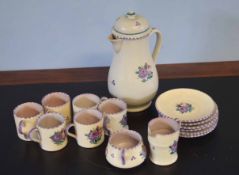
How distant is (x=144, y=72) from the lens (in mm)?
976

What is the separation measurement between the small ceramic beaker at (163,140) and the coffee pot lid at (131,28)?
18cm

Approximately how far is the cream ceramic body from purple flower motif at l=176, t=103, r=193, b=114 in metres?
0.06

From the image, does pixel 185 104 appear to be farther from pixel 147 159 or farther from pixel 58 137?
pixel 58 137

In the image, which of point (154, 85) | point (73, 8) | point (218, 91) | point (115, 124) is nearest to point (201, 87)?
point (218, 91)

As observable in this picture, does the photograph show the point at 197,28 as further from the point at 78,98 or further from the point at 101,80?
the point at 78,98

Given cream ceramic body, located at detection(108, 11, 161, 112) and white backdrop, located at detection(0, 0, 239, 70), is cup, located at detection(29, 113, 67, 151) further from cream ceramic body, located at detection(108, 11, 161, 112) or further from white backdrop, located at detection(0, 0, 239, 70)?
white backdrop, located at detection(0, 0, 239, 70)

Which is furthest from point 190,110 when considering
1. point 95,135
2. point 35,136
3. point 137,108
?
point 35,136

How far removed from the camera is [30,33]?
122 centimetres

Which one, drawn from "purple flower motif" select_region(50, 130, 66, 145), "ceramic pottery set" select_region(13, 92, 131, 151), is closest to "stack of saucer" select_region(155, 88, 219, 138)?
"ceramic pottery set" select_region(13, 92, 131, 151)

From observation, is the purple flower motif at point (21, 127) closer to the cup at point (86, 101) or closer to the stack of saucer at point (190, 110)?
the cup at point (86, 101)

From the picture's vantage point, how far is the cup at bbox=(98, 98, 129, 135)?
947 millimetres

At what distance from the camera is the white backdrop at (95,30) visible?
1.19 m

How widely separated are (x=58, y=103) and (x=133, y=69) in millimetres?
197

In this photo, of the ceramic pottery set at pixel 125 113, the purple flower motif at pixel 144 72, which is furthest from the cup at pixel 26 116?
the purple flower motif at pixel 144 72
